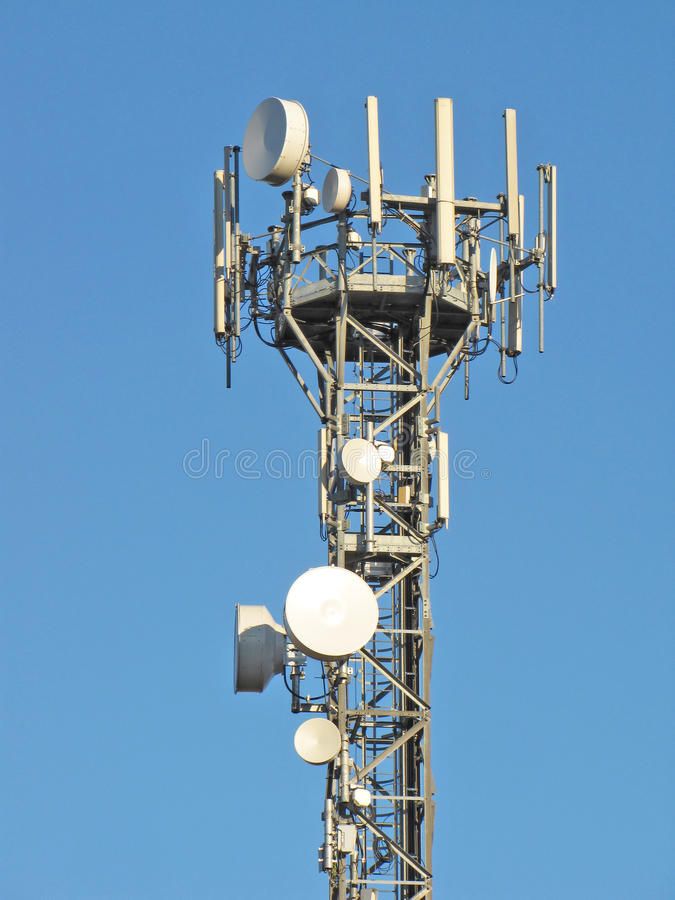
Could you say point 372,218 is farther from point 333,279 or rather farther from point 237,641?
point 237,641

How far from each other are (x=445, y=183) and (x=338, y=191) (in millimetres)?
2256

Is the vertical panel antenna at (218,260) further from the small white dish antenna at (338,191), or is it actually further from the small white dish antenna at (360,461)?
the small white dish antenna at (360,461)

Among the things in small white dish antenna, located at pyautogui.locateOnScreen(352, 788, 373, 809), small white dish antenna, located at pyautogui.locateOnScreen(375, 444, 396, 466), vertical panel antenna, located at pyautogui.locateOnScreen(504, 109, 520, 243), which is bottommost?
small white dish antenna, located at pyautogui.locateOnScreen(352, 788, 373, 809)

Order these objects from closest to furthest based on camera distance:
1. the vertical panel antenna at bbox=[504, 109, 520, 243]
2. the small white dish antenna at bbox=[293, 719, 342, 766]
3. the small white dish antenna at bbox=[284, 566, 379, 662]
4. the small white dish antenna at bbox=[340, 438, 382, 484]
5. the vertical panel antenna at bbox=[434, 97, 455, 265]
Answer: the small white dish antenna at bbox=[284, 566, 379, 662] < the small white dish antenna at bbox=[293, 719, 342, 766] < the small white dish antenna at bbox=[340, 438, 382, 484] < the vertical panel antenna at bbox=[434, 97, 455, 265] < the vertical panel antenna at bbox=[504, 109, 520, 243]

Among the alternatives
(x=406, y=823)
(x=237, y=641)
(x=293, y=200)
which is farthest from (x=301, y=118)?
(x=406, y=823)

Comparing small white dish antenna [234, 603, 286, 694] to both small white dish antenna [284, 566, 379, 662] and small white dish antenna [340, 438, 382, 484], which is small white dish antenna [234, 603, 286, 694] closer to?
small white dish antenna [284, 566, 379, 662]

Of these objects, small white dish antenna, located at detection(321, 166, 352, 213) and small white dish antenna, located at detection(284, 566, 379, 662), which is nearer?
small white dish antenna, located at detection(284, 566, 379, 662)

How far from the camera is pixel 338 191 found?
192ft

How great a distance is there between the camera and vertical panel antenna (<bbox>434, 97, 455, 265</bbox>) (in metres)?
57.7

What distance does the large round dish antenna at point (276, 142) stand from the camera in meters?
58.7

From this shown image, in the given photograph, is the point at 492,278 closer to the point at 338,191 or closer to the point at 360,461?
the point at 338,191

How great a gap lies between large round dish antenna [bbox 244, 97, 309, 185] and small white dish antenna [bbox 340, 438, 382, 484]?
19.9 ft

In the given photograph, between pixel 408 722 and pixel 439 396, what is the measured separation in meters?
7.06

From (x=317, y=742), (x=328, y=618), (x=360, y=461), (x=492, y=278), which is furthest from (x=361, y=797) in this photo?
(x=492, y=278)
